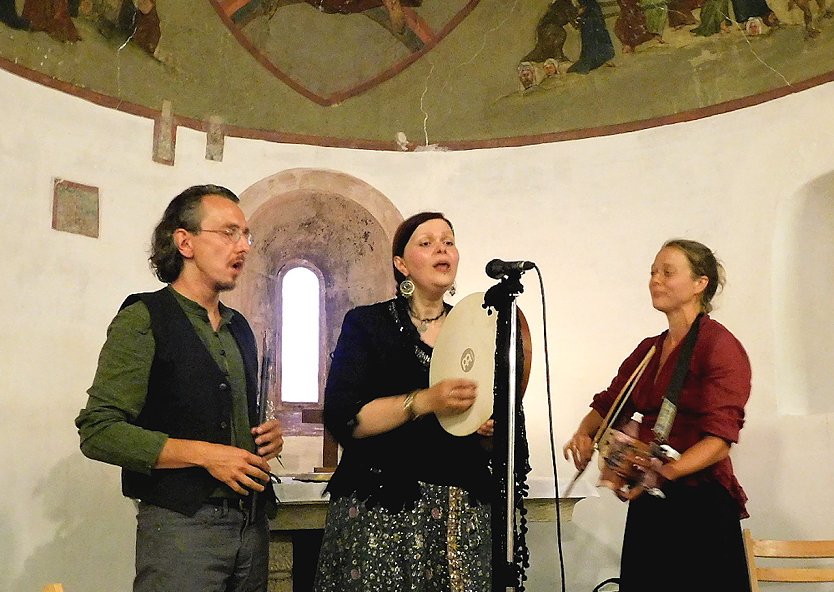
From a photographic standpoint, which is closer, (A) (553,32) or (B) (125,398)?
(B) (125,398)

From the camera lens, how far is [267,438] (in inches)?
91.7

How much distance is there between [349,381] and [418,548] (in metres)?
0.47

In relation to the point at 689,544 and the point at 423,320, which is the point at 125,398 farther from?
the point at 689,544

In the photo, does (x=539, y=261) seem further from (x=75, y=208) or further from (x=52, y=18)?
(x=52, y=18)

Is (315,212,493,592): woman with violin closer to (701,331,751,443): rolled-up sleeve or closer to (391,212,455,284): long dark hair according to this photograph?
(391,212,455,284): long dark hair

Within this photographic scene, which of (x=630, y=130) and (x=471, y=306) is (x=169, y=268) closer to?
(x=471, y=306)

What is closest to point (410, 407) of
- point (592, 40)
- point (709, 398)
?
point (709, 398)

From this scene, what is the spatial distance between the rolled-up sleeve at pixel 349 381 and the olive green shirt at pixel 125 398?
266mm

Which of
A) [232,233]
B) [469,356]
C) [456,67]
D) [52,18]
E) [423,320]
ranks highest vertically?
Result: [456,67]

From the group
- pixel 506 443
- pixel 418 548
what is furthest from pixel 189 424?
pixel 506 443

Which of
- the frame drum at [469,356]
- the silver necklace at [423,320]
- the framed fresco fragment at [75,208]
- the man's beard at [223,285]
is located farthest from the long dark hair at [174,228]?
the framed fresco fragment at [75,208]

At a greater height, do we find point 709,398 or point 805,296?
point 805,296

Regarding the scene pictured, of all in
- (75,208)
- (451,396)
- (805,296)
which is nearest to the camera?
(451,396)

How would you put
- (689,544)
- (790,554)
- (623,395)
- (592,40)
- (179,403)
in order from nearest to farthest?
(179,403), (689,544), (623,395), (790,554), (592,40)
